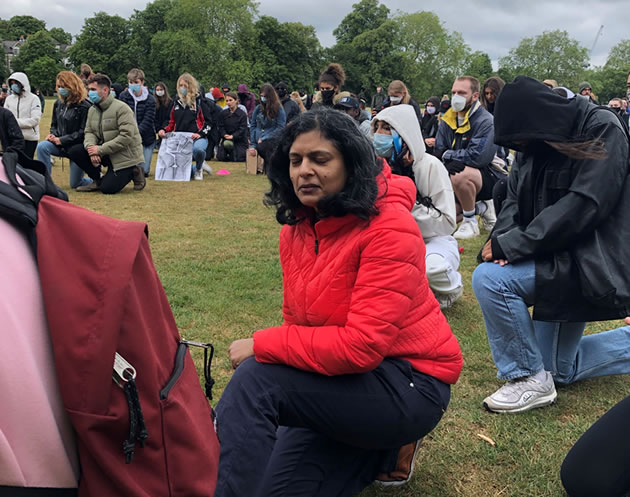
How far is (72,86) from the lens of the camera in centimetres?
886

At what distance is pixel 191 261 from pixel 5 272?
4591 mm

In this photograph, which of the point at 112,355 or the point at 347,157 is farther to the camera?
the point at 347,157

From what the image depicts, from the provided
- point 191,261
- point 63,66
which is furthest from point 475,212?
point 63,66

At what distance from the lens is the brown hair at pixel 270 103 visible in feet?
36.1

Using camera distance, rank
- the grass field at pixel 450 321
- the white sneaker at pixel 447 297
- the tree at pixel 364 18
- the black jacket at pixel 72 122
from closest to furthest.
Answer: the grass field at pixel 450 321
the white sneaker at pixel 447 297
the black jacket at pixel 72 122
the tree at pixel 364 18

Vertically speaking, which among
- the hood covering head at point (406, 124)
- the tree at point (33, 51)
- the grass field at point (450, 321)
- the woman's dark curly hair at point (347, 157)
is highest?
the tree at point (33, 51)

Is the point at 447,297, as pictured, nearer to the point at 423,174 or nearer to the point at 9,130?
the point at 423,174

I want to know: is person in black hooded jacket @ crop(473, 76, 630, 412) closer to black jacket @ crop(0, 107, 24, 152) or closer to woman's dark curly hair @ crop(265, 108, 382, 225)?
woman's dark curly hair @ crop(265, 108, 382, 225)

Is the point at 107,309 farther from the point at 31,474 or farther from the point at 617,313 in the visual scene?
the point at 617,313

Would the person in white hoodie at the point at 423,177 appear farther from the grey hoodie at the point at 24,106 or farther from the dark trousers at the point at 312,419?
the grey hoodie at the point at 24,106

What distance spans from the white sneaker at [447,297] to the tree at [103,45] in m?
65.8

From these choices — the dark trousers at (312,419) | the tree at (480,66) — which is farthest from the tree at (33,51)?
the dark trousers at (312,419)

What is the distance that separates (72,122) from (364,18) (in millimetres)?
79576

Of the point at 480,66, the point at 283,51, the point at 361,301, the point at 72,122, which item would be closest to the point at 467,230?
the point at 361,301
